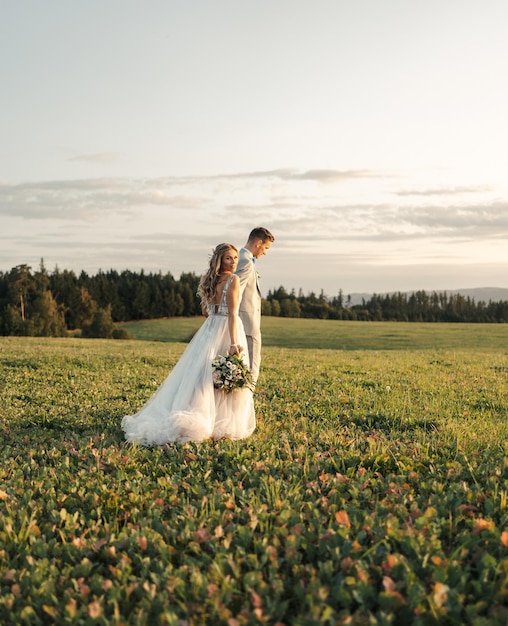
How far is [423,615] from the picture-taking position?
172 inches

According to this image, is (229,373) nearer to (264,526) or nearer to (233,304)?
(233,304)

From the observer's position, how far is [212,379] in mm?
9648

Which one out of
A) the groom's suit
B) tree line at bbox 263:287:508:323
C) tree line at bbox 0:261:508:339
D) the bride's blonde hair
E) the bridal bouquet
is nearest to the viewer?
the bridal bouquet

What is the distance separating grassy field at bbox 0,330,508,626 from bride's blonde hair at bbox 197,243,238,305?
2.45m

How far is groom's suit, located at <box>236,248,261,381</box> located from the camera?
10.2 metres

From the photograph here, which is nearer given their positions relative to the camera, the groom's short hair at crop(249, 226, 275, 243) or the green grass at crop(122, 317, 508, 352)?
the groom's short hair at crop(249, 226, 275, 243)

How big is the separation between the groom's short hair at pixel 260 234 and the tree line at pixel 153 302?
70.1m

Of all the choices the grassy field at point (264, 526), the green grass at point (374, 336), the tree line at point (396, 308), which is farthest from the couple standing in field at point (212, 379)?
the tree line at point (396, 308)

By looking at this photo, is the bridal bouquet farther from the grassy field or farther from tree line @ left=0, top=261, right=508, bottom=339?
tree line @ left=0, top=261, right=508, bottom=339

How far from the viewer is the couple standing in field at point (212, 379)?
9.31 m

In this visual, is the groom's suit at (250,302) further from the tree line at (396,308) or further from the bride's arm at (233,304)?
the tree line at (396,308)

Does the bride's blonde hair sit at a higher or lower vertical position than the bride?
higher

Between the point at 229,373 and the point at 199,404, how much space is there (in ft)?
2.30

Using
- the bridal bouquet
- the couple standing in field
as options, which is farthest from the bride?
the bridal bouquet
